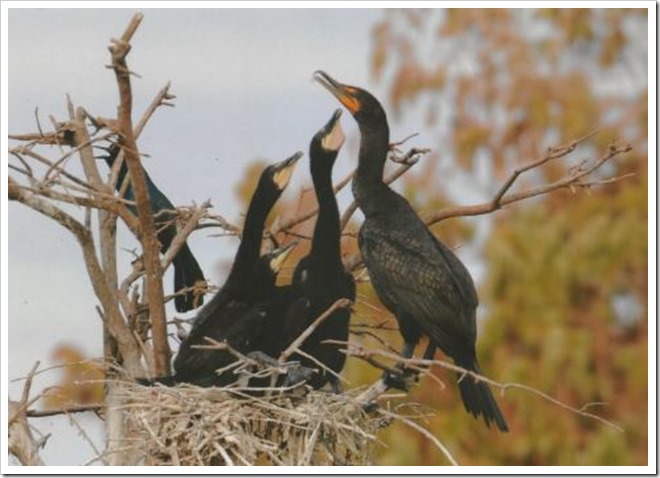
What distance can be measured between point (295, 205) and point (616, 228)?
6861 mm

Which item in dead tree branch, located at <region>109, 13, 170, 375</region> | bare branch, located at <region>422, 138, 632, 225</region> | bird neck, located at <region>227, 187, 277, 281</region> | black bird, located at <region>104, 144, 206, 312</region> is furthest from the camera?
black bird, located at <region>104, 144, 206, 312</region>

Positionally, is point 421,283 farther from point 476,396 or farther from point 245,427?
point 245,427

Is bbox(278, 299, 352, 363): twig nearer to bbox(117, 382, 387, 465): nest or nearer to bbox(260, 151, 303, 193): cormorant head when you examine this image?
bbox(117, 382, 387, 465): nest

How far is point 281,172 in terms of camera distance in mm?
6145

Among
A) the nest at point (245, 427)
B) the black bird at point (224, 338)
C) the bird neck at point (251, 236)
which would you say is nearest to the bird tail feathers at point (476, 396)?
the nest at point (245, 427)

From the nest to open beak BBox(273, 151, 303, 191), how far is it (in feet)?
2.40

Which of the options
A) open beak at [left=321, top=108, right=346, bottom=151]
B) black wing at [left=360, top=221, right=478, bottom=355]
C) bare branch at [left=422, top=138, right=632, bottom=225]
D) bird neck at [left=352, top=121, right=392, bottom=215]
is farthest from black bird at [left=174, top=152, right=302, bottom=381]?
bare branch at [left=422, top=138, right=632, bottom=225]

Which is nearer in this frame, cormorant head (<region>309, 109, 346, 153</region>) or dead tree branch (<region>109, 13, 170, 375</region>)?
dead tree branch (<region>109, 13, 170, 375</region>)

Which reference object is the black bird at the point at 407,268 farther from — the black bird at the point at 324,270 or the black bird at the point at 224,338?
the black bird at the point at 224,338

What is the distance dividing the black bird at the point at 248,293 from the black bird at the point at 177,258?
1.49 ft

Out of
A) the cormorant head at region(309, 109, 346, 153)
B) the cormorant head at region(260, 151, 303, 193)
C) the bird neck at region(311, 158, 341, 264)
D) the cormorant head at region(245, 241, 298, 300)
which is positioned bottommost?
the cormorant head at region(245, 241, 298, 300)

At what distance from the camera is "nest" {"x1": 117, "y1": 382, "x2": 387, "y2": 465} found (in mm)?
A: 5867

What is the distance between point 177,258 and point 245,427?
0.98 metres

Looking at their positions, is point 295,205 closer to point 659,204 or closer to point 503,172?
point 659,204
